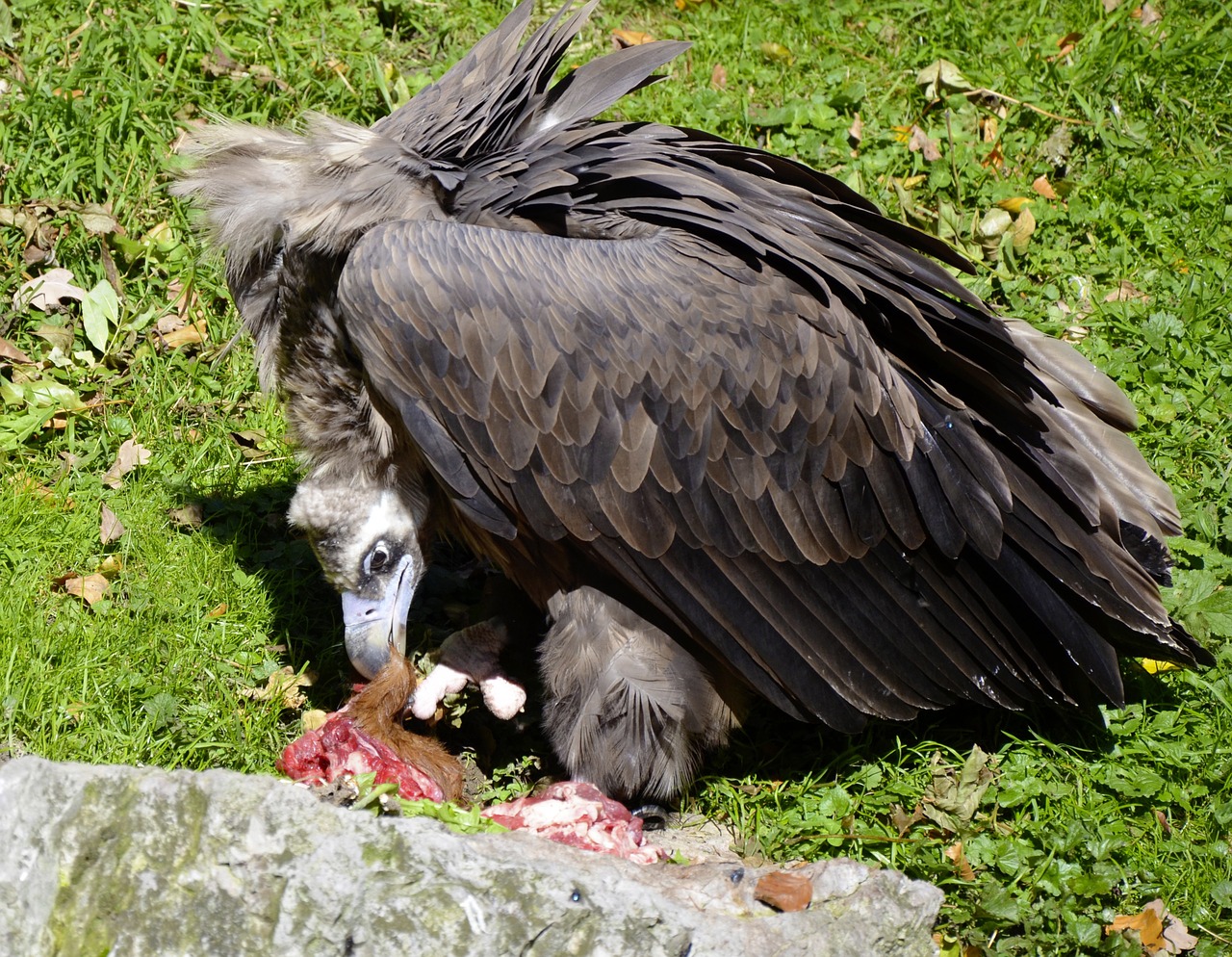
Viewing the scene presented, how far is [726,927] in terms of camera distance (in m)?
2.86

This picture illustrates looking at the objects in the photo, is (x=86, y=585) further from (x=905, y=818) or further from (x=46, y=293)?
(x=905, y=818)

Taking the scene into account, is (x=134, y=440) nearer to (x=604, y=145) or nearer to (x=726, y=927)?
(x=604, y=145)

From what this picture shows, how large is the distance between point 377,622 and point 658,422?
3.80 feet

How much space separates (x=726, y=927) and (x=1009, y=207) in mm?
4211

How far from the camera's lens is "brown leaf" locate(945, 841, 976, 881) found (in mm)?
3820

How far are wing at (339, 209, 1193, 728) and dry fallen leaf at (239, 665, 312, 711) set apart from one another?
110 centimetres

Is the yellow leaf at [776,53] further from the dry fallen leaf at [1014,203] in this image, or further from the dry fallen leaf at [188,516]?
the dry fallen leaf at [188,516]

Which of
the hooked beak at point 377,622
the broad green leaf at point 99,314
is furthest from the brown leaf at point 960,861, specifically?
the broad green leaf at point 99,314

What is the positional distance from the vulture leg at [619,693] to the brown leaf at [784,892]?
93cm

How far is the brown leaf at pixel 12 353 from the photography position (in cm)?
523

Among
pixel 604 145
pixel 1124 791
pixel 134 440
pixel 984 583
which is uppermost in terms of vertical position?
pixel 604 145

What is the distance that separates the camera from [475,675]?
14.3 feet

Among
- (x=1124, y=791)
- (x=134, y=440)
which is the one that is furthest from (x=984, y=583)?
(x=134, y=440)

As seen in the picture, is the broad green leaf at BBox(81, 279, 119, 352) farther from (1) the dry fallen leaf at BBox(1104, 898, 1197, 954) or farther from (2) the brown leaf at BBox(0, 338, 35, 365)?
(1) the dry fallen leaf at BBox(1104, 898, 1197, 954)
